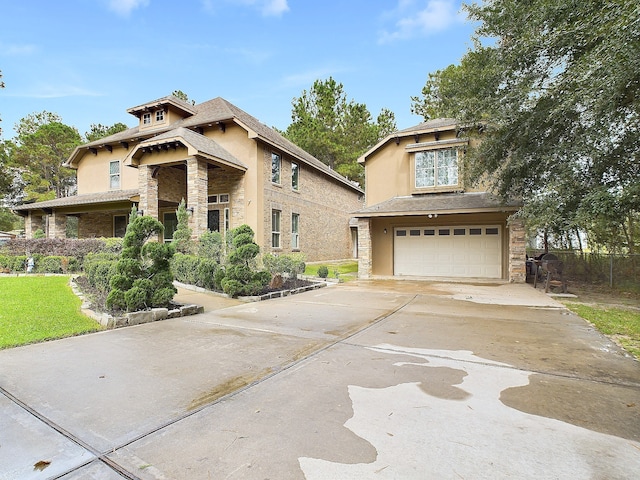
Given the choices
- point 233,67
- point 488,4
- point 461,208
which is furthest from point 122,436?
point 233,67

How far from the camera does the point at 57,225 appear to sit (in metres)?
18.9

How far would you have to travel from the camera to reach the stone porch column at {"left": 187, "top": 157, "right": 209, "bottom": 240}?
13.1 metres

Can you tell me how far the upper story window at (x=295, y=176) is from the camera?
17359 millimetres

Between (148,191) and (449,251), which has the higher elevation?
(148,191)

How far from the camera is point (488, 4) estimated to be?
10008mm

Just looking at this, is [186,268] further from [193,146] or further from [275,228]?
[275,228]

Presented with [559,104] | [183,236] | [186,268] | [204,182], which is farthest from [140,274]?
[559,104]

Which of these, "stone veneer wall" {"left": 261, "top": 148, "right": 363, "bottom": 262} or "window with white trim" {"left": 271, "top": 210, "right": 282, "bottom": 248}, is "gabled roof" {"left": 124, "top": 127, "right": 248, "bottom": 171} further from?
"window with white trim" {"left": 271, "top": 210, "right": 282, "bottom": 248}

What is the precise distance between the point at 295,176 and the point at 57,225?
14119 mm

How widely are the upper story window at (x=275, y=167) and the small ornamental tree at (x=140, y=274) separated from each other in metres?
9.71

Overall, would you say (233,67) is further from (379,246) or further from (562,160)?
(562,160)

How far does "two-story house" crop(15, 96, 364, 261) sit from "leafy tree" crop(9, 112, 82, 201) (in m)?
14.9

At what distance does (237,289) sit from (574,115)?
9824mm

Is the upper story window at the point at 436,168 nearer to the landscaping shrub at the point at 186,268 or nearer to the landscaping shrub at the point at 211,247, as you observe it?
the landscaping shrub at the point at 211,247
